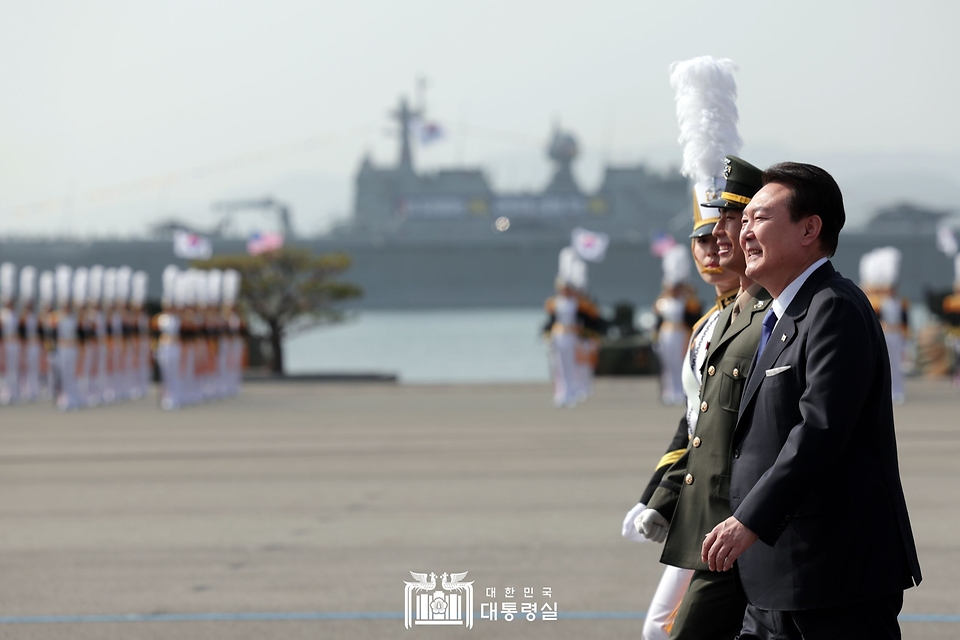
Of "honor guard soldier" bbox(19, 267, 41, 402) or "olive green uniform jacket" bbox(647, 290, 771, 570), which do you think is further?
"honor guard soldier" bbox(19, 267, 41, 402)

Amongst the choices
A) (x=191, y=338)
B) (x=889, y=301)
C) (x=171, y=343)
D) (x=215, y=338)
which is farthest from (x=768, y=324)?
(x=215, y=338)

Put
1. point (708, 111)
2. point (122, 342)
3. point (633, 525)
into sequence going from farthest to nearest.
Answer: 1. point (122, 342)
2. point (708, 111)
3. point (633, 525)

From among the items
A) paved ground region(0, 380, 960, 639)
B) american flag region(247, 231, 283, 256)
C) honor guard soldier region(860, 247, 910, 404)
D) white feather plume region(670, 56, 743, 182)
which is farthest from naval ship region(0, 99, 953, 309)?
white feather plume region(670, 56, 743, 182)

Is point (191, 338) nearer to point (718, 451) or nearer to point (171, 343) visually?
point (171, 343)

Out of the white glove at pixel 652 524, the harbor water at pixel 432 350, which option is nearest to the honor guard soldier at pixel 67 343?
the harbor water at pixel 432 350

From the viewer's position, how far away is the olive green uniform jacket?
2910 millimetres

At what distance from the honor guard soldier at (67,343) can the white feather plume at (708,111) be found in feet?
51.5

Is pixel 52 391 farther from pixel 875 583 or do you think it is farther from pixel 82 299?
pixel 875 583

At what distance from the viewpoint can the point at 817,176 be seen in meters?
2.75

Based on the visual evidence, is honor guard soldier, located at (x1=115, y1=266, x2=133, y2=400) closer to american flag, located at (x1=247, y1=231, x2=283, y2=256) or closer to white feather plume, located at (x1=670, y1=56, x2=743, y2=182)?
american flag, located at (x1=247, y1=231, x2=283, y2=256)

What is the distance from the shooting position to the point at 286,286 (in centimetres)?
2939

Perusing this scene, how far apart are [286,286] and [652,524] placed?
26.6 meters

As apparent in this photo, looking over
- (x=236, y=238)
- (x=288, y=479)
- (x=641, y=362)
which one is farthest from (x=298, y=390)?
(x=236, y=238)

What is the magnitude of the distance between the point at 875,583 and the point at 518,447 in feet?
29.6
